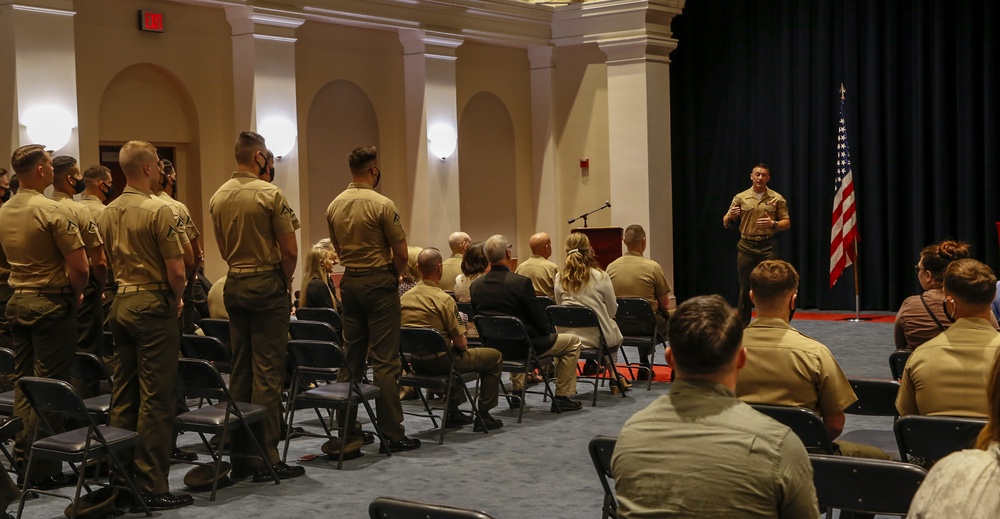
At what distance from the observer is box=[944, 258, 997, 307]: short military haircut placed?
12.5 ft

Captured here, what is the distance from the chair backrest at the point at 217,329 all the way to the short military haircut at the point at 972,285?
14.1 ft

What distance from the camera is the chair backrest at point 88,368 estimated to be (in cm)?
536

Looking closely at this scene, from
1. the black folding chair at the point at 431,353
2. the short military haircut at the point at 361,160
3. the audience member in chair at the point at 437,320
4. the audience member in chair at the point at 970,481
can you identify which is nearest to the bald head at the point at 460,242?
the audience member in chair at the point at 437,320

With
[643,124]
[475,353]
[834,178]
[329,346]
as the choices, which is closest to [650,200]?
[643,124]

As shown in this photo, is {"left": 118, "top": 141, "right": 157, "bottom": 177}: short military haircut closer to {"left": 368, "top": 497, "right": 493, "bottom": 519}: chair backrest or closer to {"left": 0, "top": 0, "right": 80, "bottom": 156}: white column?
{"left": 368, "top": 497, "right": 493, "bottom": 519}: chair backrest

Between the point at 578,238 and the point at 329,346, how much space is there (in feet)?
8.74

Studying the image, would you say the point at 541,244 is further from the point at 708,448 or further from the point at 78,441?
the point at 708,448

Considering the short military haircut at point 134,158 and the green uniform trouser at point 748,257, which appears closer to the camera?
the short military haircut at point 134,158

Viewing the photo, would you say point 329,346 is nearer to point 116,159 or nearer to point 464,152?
point 116,159

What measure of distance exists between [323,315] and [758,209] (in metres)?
4.73

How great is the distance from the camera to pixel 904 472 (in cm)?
294

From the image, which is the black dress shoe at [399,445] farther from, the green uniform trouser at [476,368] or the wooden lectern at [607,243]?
the wooden lectern at [607,243]

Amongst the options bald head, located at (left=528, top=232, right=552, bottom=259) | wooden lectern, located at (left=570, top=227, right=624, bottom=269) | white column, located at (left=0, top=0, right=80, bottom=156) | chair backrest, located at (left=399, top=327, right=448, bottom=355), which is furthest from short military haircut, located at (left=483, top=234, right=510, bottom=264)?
wooden lectern, located at (left=570, top=227, right=624, bottom=269)

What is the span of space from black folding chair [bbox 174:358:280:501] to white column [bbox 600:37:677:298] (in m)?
8.60
